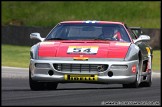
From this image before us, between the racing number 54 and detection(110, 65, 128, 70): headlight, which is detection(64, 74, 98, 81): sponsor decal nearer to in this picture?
detection(110, 65, 128, 70): headlight

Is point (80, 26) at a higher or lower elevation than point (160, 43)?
higher

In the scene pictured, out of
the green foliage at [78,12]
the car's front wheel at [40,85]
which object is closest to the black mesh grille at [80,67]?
the car's front wheel at [40,85]

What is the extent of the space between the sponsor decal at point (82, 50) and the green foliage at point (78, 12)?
115 ft

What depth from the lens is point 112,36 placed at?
13.9 m

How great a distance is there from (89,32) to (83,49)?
50.9 inches

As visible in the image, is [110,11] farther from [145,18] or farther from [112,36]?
[112,36]

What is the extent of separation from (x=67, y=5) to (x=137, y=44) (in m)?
39.8

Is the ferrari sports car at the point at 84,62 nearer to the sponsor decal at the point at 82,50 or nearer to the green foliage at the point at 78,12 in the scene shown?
the sponsor decal at the point at 82,50

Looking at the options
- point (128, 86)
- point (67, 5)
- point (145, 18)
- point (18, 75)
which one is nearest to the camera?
point (128, 86)

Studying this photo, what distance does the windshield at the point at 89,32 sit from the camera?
13.8 meters

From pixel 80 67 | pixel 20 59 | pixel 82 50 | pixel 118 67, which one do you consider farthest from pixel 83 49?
pixel 20 59

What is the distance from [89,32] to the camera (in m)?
14.1

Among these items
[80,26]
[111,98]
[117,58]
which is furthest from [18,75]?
[111,98]

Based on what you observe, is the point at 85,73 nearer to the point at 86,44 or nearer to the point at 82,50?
the point at 82,50
